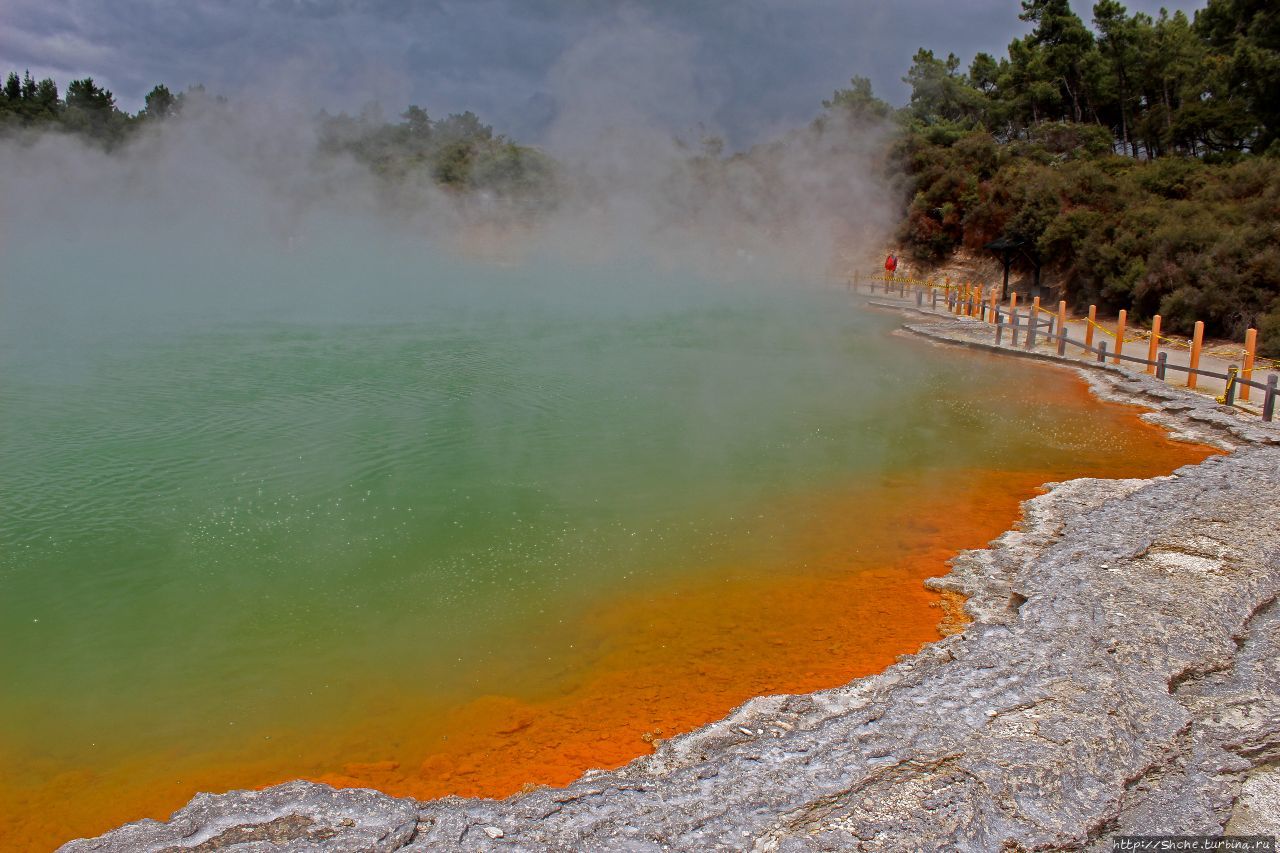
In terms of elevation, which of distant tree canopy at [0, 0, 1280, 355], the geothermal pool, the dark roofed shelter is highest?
distant tree canopy at [0, 0, 1280, 355]

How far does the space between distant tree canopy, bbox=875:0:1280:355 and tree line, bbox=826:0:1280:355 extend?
0.13ft

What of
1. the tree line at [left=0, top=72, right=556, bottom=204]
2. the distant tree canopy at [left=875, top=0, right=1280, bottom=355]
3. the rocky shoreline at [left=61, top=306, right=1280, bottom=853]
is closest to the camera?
the rocky shoreline at [left=61, top=306, right=1280, bottom=853]

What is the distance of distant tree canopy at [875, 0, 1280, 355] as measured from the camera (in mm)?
13711

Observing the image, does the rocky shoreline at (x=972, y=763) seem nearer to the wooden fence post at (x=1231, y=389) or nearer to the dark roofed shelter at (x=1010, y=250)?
the wooden fence post at (x=1231, y=389)

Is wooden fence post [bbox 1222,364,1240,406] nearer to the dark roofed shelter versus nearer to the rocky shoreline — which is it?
the rocky shoreline

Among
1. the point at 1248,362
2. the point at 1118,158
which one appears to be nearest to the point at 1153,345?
the point at 1248,362

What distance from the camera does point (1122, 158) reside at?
22.3 metres

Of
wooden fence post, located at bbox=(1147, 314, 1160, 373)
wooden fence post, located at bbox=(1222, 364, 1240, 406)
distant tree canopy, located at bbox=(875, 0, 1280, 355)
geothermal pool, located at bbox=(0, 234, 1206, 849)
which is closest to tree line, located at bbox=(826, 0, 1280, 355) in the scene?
distant tree canopy, located at bbox=(875, 0, 1280, 355)

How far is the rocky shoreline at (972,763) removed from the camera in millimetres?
2730

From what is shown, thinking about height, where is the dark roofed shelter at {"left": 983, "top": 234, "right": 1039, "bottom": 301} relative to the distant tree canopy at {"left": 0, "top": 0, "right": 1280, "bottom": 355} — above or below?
below

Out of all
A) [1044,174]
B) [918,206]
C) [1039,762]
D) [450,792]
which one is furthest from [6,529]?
[918,206]

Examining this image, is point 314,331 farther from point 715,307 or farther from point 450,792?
point 450,792

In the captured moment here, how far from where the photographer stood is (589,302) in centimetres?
2075

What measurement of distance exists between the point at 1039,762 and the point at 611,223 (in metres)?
32.0
